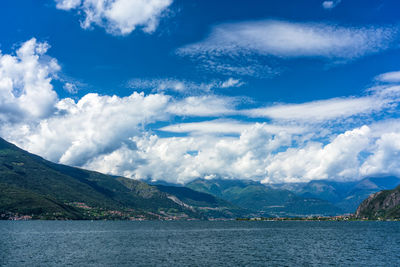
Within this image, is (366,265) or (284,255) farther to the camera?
(284,255)

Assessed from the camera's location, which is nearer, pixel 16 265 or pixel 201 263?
pixel 16 265

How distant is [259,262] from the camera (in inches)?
3620

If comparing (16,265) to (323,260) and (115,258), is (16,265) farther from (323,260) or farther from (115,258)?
(323,260)

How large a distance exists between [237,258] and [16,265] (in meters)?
65.6

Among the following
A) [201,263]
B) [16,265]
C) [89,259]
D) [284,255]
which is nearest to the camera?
[16,265]

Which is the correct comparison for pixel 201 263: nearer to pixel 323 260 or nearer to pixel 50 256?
pixel 323 260

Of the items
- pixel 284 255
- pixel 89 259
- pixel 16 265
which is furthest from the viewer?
pixel 284 255

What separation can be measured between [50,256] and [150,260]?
116 ft

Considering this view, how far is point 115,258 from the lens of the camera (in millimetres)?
100438

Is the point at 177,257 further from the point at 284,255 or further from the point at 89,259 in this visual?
the point at 284,255

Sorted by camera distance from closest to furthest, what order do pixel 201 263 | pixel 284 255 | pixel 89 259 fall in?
pixel 201 263
pixel 89 259
pixel 284 255

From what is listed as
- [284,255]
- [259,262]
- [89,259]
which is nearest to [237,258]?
[259,262]

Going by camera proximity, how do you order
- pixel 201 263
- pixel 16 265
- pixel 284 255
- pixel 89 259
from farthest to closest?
pixel 284 255, pixel 89 259, pixel 201 263, pixel 16 265

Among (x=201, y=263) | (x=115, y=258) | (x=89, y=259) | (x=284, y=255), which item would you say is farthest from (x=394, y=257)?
(x=89, y=259)
